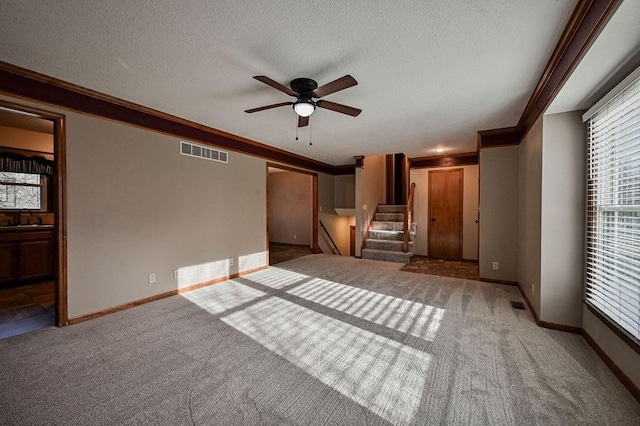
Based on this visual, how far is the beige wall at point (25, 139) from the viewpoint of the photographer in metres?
4.26

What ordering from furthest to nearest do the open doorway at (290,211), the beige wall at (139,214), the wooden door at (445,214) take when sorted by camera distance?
the open doorway at (290,211) → the wooden door at (445,214) → the beige wall at (139,214)

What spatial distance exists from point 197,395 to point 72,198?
2.52m

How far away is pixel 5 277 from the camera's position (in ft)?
13.1

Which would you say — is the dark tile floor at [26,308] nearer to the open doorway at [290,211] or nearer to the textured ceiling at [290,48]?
the textured ceiling at [290,48]

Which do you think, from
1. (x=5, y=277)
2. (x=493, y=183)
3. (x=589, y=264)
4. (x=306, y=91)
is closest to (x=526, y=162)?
(x=493, y=183)

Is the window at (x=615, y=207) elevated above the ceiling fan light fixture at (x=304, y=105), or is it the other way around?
the ceiling fan light fixture at (x=304, y=105)

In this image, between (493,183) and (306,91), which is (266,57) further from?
(493,183)

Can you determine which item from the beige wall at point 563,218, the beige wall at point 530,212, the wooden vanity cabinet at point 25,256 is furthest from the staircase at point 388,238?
the wooden vanity cabinet at point 25,256

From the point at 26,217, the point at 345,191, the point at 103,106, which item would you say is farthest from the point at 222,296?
the point at 345,191

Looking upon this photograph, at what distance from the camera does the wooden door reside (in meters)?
6.18

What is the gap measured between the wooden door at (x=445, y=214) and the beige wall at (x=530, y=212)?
218cm

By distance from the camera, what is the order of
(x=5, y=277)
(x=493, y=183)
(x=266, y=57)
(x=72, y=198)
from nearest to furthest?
(x=266, y=57)
(x=72, y=198)
(x=5, y=277)
(x=493, y=183)

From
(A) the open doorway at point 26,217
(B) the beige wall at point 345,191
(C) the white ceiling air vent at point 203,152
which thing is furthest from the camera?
(B) the beige wall at point 345,191

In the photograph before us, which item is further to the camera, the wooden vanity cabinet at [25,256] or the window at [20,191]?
the window at [20,191]
